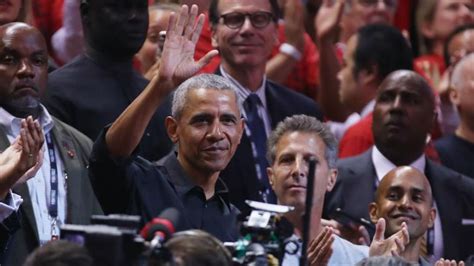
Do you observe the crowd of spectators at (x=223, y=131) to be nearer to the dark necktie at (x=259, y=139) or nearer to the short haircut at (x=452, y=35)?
the dark necktie at (x=259, y=139)

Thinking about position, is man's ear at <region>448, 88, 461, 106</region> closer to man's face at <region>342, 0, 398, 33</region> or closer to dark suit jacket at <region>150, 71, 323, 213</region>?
man's face at <region>342, 0, 398, 33</region>

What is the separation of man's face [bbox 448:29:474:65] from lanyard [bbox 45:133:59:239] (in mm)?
3847

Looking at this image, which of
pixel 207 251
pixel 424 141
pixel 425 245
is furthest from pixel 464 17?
pixel 207 251

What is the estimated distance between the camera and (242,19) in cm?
882

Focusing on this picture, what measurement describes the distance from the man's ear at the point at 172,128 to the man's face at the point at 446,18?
429 centimetres

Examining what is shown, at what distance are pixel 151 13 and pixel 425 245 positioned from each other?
6.76ft

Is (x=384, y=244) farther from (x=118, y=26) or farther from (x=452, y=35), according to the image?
(x=452, y=35)

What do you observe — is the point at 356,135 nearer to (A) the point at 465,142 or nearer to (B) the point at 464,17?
(A) the point at 465,142

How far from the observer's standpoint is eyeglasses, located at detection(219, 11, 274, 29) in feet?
→ 28.9

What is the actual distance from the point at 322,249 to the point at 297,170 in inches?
28.8

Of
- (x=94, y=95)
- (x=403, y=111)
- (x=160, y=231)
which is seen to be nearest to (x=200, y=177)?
(x=94, y=95)

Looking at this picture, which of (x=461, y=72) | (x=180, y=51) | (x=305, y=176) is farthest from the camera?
(x=461, y=72)

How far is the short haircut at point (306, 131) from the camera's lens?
308 inches

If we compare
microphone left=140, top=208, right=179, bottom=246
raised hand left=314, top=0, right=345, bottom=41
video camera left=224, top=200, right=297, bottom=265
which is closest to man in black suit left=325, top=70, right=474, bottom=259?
raised hand left=314, top=0, right=345, bottom=41
